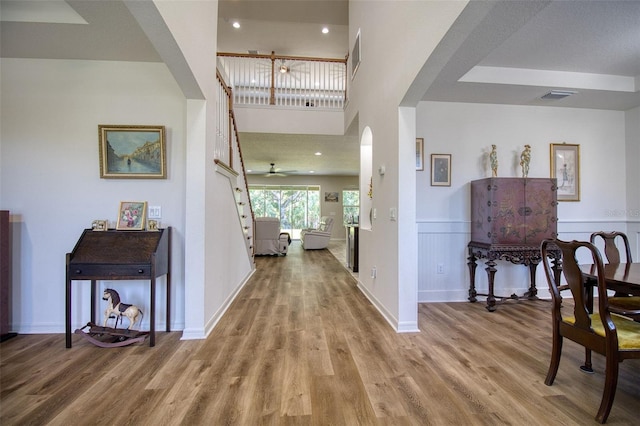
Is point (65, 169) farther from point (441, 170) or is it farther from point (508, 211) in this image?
point (508, 211)

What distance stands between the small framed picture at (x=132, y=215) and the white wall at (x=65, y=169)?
0.26 ft

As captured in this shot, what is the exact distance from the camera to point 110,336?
2.43m

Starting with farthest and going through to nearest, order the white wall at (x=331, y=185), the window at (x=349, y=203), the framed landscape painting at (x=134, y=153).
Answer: the window at (x=349, y=203), the white wall at (x=331, y=185), the framed landscape painting at (x=134, y=153)

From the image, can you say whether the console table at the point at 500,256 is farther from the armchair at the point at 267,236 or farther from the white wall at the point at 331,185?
the white wall at the point at 331,185

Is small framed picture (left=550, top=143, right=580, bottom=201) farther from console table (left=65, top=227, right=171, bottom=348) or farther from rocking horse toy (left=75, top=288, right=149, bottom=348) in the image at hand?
rocking horse toy (left=75, top=288, right=149, bottom=348)

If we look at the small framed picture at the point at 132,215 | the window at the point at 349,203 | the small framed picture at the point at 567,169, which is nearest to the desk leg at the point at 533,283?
the small framed picture at the point at 567,169

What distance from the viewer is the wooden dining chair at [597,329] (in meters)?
1.43

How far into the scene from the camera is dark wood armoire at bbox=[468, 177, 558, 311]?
3.09 metres

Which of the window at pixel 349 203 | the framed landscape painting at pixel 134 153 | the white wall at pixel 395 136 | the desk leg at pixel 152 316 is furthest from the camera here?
the window at pixel 349 203

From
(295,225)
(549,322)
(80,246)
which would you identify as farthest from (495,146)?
(295,225)

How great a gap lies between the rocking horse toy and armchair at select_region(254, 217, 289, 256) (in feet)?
15.0

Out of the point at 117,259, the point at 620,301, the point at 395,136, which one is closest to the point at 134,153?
the point at 117,259

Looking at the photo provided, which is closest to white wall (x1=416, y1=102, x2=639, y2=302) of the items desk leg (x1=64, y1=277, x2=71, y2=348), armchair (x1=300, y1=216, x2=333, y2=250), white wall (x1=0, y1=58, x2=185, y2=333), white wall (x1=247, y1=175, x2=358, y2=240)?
white wall (x1=0, y1=58, x2=185, y2=333)

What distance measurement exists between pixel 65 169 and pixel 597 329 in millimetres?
4225
